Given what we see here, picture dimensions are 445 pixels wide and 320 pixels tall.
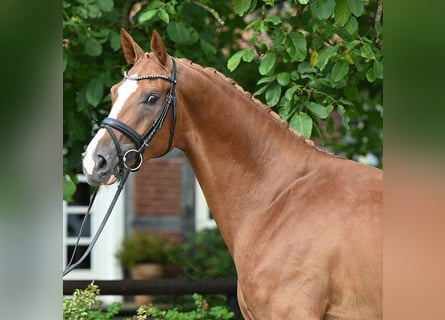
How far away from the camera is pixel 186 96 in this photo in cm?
314

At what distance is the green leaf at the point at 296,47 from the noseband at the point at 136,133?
101 centimetres

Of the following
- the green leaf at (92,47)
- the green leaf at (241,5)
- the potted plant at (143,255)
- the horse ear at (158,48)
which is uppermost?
the green leaf at (241,5)

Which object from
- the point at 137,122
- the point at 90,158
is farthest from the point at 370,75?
the point at 90,158

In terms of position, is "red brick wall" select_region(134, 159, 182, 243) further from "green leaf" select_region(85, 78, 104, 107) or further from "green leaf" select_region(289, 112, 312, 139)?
"green leaf" select_region(289, 112, 312, 139)

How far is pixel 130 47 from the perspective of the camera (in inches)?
130

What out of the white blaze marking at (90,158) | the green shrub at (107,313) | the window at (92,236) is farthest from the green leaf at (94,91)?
the window at (92,236)

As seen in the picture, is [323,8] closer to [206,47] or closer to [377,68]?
[377,68]

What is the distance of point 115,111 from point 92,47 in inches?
76.2

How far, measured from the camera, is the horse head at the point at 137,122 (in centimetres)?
288

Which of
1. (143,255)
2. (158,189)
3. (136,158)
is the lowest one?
(143,255)

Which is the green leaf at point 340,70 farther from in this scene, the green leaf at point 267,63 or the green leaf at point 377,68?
the green leaf at point 267,63
